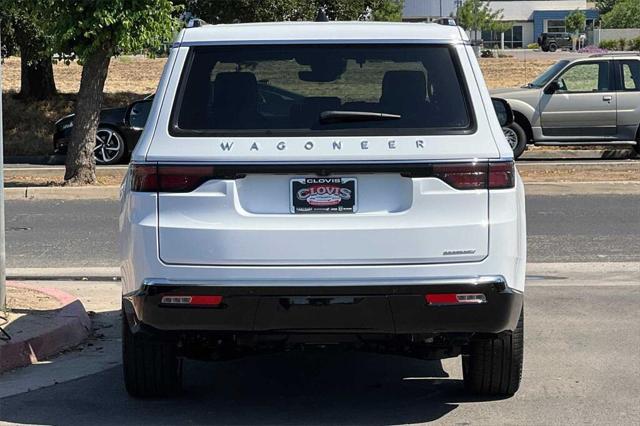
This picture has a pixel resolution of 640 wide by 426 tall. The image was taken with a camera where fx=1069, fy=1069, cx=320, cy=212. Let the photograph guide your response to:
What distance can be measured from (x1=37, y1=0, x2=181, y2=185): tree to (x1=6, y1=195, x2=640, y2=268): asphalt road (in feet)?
5.39

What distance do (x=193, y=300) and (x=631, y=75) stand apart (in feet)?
51.7

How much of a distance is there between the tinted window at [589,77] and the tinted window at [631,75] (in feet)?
0.95

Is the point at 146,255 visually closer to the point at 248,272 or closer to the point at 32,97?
the point at 248,272

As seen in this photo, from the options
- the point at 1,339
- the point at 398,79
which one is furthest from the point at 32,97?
the point at 398,79

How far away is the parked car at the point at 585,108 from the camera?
738 inches

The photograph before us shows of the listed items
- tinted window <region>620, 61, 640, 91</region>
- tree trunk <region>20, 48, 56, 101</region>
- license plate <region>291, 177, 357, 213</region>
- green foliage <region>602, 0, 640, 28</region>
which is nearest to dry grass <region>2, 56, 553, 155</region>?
tree trunk <region>20, 48, 56, 101</region>

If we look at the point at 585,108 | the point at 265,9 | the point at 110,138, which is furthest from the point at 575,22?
the point at 110,138

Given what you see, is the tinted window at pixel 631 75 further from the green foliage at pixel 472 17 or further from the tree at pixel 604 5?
the tree at pixel 604 5

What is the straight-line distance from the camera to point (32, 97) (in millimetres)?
26516

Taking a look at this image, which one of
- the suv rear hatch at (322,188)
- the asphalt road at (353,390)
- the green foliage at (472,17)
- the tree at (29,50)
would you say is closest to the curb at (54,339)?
the asphalt road at (353,390)

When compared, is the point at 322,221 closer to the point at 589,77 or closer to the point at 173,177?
the point at 173,177

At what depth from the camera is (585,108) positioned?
61.7 feet

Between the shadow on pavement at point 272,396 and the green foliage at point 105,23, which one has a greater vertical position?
the green foliage at point 105,23

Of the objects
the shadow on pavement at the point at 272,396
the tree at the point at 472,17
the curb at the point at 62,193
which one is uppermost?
the tree at the point at 472,17
